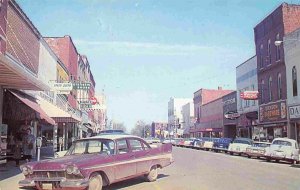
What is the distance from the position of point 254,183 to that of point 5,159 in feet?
41.7

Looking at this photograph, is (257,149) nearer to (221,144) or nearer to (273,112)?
(221,144)

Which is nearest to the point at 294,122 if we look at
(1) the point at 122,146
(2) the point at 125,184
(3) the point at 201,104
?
(2) the point at 125,184

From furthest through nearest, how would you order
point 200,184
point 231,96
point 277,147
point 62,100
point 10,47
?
point 231,96 < point 62,100 < point 277,147 < point 10,47 < point 200,184

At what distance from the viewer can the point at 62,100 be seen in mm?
37375

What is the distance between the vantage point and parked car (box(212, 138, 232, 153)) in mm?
41888

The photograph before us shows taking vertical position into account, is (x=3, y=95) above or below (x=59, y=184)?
above

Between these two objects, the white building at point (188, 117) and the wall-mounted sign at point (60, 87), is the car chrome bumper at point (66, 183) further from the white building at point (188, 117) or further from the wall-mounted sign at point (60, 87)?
the white building at point (188, 117)

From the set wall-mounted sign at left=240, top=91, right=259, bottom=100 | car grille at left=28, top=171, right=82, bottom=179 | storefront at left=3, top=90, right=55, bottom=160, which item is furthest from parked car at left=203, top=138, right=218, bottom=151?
car grille at left=28, top=171, right=82, bottom=179

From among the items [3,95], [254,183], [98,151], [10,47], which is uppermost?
[10,47]

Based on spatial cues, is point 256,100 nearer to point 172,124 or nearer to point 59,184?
point 59,184

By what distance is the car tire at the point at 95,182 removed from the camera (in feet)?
36.4

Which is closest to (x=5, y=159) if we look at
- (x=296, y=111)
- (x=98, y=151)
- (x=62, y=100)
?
(x=98, y=151)

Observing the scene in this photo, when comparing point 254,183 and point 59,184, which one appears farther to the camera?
point 254,183

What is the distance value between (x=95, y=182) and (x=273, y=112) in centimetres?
3466
